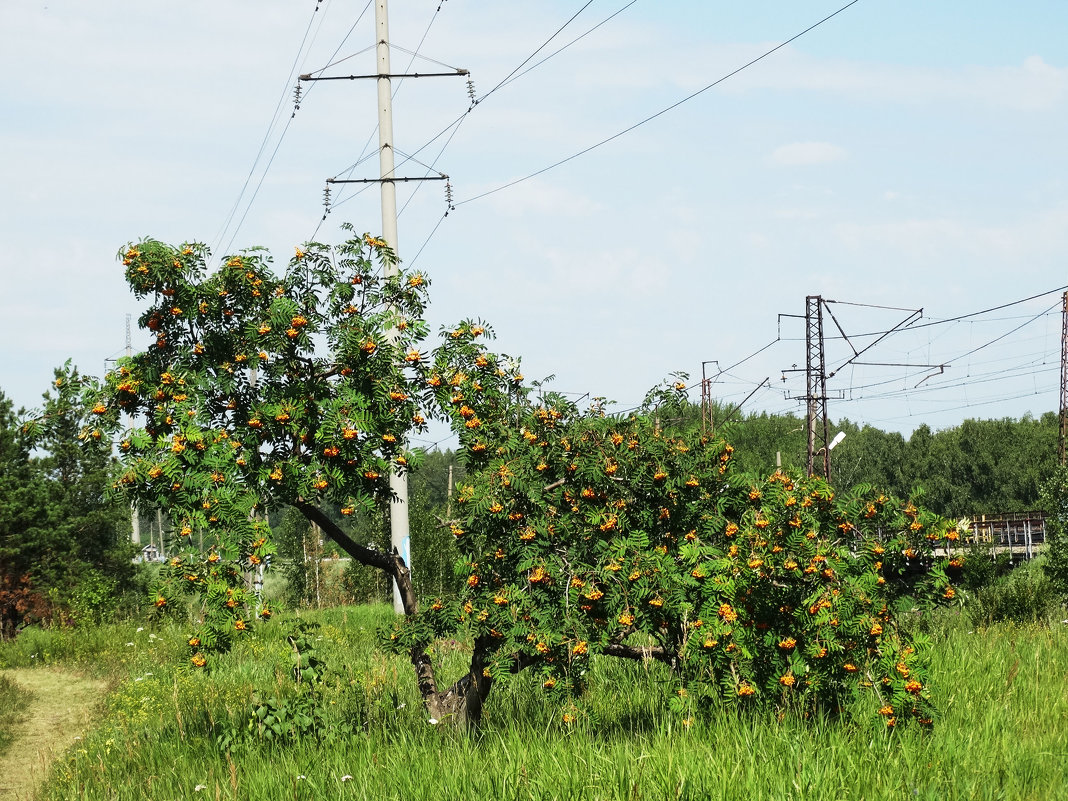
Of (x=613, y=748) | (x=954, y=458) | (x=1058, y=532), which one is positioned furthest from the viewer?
(x=954, y=458)

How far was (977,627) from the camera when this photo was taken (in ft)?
45.9

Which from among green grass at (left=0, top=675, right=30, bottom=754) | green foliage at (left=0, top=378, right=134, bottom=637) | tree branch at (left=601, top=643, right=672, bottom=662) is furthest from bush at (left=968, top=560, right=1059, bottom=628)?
green foliage at (left=0, top=378, right=134, bottom=637)

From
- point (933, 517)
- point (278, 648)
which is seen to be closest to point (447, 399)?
point (933, 517)

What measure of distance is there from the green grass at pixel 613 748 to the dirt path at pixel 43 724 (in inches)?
19.5

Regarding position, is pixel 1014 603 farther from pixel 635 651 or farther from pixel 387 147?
pixel 387 147

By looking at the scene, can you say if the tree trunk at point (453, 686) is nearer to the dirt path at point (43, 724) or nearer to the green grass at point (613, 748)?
the green grass at point (613, 748)

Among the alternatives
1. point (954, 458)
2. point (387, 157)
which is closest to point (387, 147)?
point (387, 157)

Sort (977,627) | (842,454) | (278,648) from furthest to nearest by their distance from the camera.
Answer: (842,454) → (278,648) → (977,627)

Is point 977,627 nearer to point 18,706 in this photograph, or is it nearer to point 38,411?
point 38,411

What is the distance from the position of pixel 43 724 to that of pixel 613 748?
456 inches

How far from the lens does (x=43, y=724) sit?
48.4 feet

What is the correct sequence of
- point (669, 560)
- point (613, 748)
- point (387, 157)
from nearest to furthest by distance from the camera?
1. point (613, 748)
2. point (669, 560)
3. point (387, 157)

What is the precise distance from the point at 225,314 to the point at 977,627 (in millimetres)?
10986

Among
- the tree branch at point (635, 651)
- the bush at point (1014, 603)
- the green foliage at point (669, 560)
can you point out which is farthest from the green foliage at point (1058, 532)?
the tree branch at point (635, 651)
